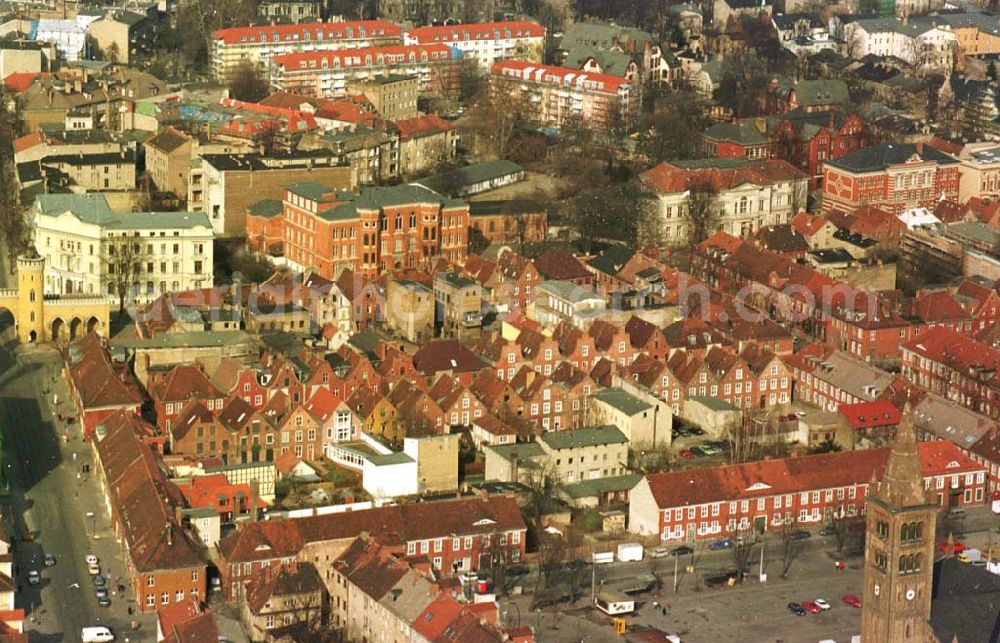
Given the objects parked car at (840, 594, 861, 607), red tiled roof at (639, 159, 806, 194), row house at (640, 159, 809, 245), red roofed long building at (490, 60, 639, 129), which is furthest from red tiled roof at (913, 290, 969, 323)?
red roofed long building at (490, 60, 639, 129)

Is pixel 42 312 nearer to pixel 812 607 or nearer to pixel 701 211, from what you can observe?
pixel 701 211

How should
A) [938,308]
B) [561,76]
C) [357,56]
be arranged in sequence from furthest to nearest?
[357,56], [561,76], [938,308]

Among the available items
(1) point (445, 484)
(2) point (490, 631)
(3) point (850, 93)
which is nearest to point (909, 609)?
(2) point (490, 631)

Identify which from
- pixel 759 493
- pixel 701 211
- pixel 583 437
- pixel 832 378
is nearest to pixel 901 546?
pixel 759 493

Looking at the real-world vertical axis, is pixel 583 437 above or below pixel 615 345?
below

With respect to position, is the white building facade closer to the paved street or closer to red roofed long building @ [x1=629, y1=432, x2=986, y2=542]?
the paved street

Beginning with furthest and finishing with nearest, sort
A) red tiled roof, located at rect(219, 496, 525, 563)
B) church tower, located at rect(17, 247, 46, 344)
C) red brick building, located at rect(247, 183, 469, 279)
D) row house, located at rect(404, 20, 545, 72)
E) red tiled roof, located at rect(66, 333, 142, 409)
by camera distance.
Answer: row house, located at rect(404, 20, 545, 72) < red brick building, located at rect(247, 183, 469, 279) < church tower, located at rect(17, 247, 46, 344) < red tiled roof, located at rect(66, 333, 142, 409) < red tiled roof, located at rect(219, 496, 525, 563)

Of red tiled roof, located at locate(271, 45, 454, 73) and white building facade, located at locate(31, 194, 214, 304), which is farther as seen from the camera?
red tiled roof, located at locate(271, 45, 454, 73)
